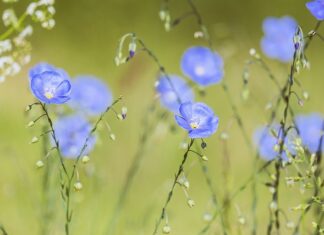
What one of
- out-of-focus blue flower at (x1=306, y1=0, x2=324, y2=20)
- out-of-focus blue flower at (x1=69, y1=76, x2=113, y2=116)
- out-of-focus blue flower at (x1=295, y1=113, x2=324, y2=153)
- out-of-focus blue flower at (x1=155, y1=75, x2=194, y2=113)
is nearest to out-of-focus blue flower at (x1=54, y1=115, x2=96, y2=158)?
out-of-focus blue flower at (x1=69, y1=76, x2=113, y2=116)

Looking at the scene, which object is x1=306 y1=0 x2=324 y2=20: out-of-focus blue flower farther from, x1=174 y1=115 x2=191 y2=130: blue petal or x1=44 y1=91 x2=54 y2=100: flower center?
x1=44 y1=91 x2=54 y2=100: flower center

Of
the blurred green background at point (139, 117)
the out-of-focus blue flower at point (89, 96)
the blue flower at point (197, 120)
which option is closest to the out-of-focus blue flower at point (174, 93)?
the blurred green background at point (139, 117)

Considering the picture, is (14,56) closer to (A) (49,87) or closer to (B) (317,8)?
(A) (49,87)

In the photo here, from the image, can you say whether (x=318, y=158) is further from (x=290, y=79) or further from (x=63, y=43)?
(x=63, y=43)

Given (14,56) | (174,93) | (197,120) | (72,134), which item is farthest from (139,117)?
(197,120)

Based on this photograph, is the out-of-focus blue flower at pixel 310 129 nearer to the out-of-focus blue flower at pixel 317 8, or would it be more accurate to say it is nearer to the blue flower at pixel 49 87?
the out-of-focus blue flower at pixel 317 8

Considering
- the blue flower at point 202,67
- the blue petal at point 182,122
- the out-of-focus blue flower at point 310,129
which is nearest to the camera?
the blue petal at point 182,122
